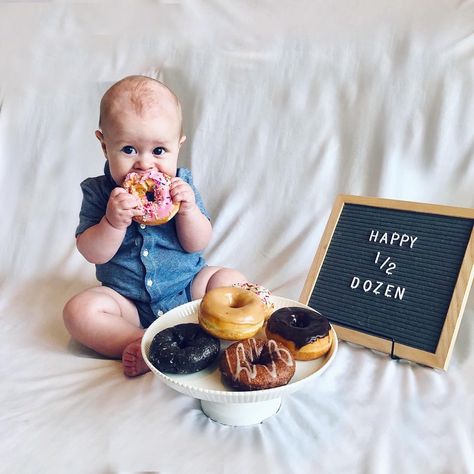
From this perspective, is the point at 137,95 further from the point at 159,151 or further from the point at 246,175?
the point at 246,175

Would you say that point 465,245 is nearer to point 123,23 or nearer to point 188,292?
point 188,292

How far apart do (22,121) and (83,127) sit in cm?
22

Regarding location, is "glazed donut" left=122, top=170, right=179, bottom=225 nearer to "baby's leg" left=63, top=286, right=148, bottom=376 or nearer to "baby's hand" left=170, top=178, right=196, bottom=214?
"baby's hand" left=170, top=178, right=196, bottom=214

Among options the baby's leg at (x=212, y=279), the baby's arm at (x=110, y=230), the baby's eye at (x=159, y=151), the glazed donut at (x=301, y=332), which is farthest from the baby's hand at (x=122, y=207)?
the glazed donut at (x=301, y=332)

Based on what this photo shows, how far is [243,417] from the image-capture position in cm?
76

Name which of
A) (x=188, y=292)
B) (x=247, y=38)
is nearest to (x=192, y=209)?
(x=188, y=292)

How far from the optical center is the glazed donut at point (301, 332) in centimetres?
78

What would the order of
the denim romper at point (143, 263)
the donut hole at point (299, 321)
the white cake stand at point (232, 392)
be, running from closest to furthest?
the white cake stand at point (232, 392) → the donut hole at point (299, 321) → the denim romper at point (143, 263)

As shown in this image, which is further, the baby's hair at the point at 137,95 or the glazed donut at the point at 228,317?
the baby's hair at the point at 137,95

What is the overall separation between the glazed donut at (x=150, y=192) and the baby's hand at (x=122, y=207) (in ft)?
0.04

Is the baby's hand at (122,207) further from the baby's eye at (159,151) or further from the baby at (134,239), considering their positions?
the baby's eye at (159,151)

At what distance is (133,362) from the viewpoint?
35.3 inches

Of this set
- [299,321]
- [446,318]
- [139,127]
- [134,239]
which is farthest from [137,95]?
[446,318]

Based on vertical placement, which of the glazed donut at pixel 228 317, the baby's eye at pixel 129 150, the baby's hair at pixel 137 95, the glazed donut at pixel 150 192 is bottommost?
the glazed donut at pixel 228 317
